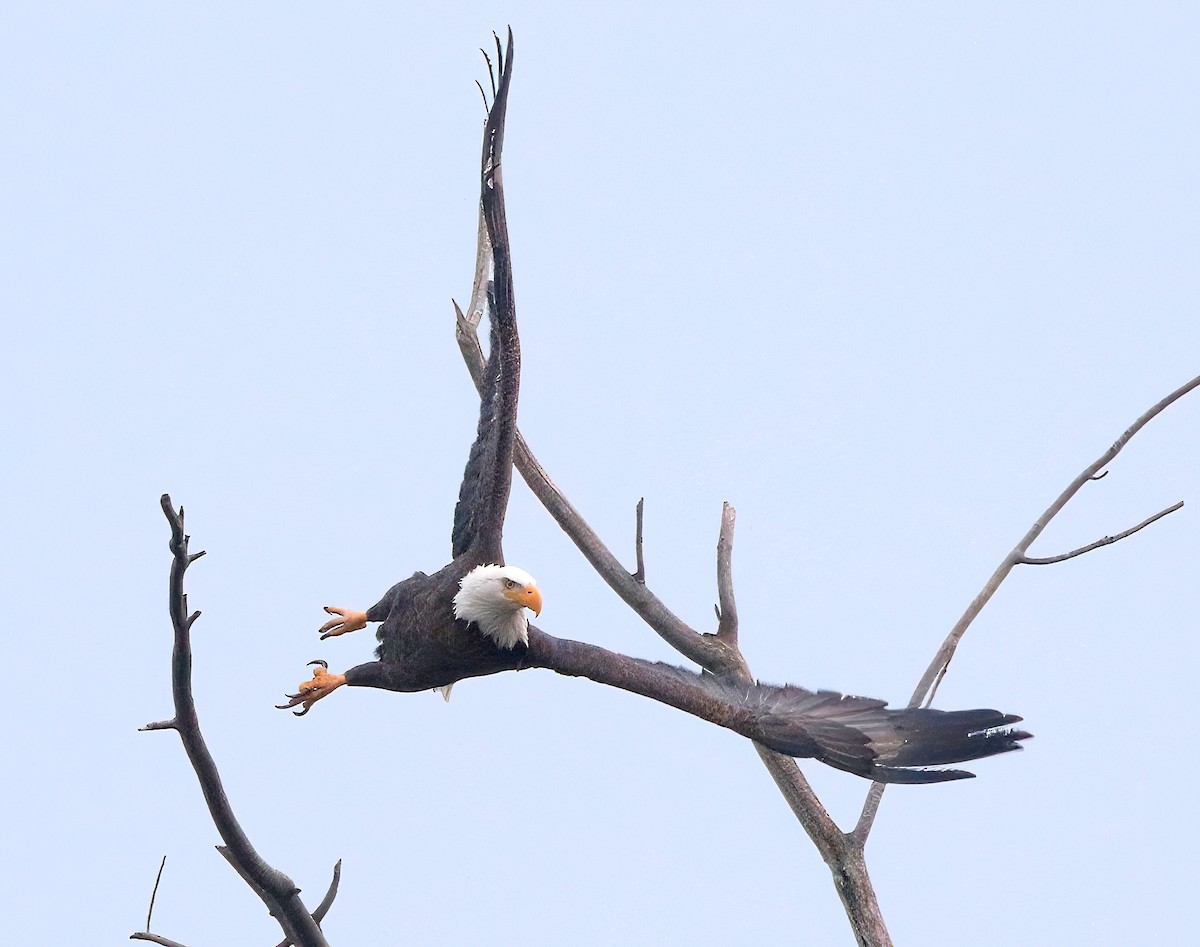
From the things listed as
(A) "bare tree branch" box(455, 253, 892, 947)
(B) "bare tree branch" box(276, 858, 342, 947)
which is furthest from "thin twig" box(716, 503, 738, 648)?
(B) "bare tree branch" box(276, 858, 342, 947)

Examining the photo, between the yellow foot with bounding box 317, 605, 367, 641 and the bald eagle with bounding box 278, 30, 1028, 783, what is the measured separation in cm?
24

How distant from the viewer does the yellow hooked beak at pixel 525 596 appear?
16.7 feet

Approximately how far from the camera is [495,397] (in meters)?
5.38

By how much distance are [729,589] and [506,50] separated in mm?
2983

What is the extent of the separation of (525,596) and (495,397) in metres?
0.87

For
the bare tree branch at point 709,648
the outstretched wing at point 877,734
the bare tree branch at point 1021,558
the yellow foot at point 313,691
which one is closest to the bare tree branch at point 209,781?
the yellow foot at point 313,691

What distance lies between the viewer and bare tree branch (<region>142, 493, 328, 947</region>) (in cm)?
399

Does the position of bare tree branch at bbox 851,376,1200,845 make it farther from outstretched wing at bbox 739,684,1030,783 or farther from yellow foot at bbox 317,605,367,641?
yellow foot at bbox 317,605,367,641

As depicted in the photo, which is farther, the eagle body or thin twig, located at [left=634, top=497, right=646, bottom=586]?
thin twig, located at [left=634, top=497, right=646, bottom=586]

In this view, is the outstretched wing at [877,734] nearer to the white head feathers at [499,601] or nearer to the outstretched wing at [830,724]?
the outstretched wing at [830,724]

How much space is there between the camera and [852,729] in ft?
18.5

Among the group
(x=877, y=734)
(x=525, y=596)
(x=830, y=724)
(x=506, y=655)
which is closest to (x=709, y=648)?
(x=830, y=724)

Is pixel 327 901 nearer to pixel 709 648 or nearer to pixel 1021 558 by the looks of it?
pixel 709 648

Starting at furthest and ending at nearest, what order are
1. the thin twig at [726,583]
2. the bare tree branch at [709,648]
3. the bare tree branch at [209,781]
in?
1. the thin twig at [726,583]
2. the bare tree branch at [709,648]
3. the bare tree branch at [209,781]
